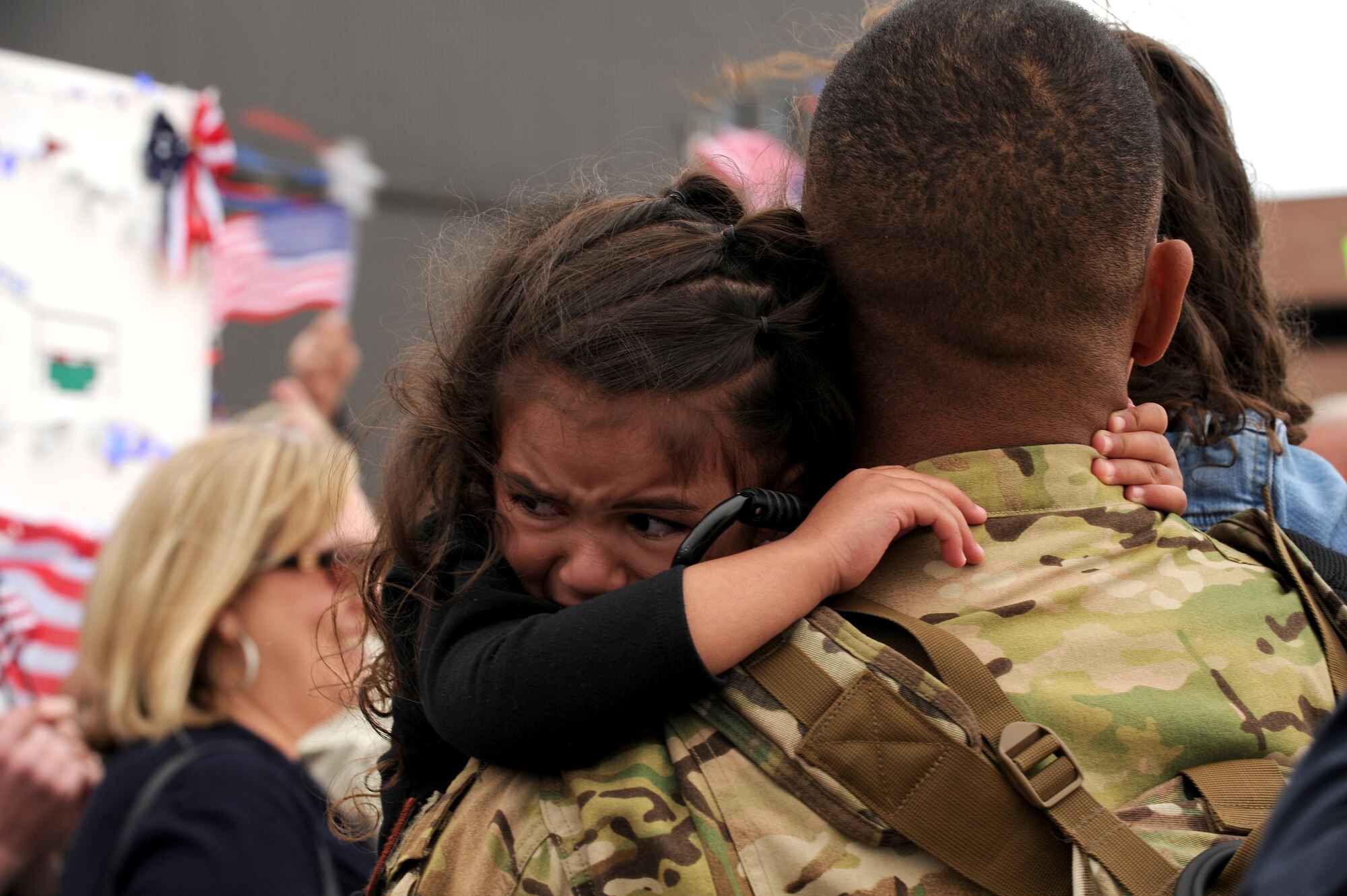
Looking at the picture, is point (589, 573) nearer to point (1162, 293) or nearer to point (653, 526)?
point (653, 526)

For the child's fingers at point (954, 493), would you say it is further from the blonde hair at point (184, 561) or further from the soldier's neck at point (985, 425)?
the blonde hair at point (184, 561)

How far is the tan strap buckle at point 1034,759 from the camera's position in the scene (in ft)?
3.60

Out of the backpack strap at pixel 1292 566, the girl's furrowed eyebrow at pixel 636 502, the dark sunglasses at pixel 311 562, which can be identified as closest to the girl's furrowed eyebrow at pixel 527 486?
the girl's furrowed eyebrow at pixel 636 502

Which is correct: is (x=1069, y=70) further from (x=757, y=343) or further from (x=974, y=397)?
(x=757, y=343)

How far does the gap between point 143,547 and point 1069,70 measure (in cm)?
271

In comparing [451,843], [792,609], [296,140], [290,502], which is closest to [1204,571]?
[792,609]

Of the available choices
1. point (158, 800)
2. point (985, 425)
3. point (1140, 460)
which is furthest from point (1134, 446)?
point (158, 800)

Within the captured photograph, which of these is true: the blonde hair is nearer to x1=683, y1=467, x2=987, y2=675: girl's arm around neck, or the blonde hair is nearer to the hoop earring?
the hoop earring

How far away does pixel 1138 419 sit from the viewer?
1.44 meters

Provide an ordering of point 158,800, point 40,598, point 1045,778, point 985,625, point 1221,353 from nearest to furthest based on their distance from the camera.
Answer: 1. point 1045,778
2. point 985,625
3. point 1221,353
4. point 158,800
5. point 40,598

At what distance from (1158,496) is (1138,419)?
11 cm

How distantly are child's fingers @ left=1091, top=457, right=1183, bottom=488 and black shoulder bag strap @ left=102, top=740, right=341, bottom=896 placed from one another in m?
2.03

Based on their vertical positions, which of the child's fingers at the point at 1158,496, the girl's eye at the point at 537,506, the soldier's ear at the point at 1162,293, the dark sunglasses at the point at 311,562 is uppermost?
the soldier's ear at the point at 1162,293

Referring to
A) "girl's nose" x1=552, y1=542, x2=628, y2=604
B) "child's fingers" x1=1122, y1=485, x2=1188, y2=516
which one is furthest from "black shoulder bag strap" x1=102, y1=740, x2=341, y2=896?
"child's fingers" x1=1122, y1=485, x2=1188, y2=516
